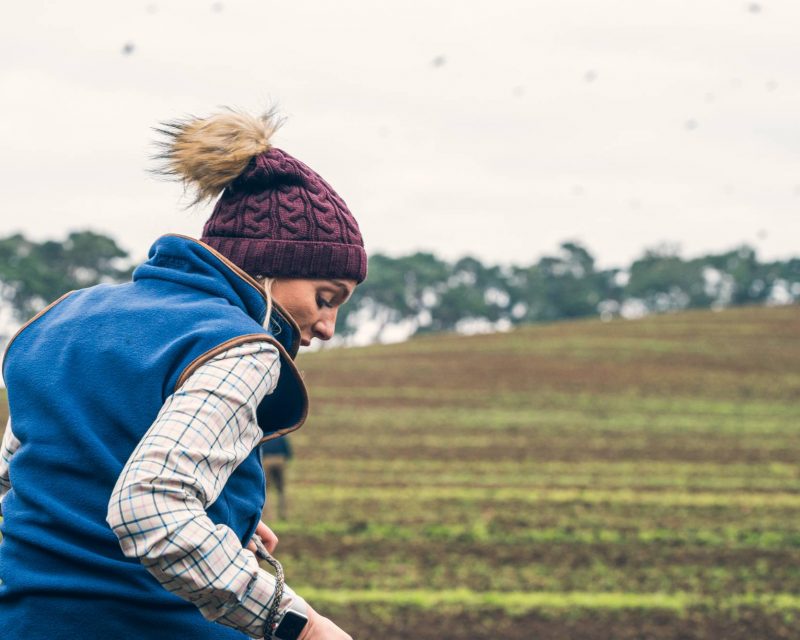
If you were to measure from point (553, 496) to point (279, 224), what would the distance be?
14.0 metres

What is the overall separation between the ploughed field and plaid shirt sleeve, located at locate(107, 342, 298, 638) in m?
6.39

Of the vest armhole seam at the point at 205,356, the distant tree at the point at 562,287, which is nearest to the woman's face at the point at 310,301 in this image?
the vest armhole seam at the point at 205,356

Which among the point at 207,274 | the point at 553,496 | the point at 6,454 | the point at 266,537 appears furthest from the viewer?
the point at 553,496

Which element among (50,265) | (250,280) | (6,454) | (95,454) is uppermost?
(250,280)

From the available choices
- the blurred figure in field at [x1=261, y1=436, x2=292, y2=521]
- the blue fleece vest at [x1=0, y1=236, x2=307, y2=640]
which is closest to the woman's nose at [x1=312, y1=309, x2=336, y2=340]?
the blue fleece vest at [x1=0, y1=236, x2=307, y2=640]

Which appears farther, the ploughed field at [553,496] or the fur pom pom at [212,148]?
the ploughed field at [553,496]

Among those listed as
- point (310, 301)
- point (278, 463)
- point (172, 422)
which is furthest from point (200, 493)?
point (278, 463)

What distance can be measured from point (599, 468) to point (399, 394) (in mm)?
12271

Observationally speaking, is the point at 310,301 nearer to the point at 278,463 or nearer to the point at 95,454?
the point at 95,454

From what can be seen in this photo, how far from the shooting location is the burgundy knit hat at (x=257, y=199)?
2.05 metres

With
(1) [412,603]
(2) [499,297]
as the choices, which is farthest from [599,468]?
(2) [499,297]

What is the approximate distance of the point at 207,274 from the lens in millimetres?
1953

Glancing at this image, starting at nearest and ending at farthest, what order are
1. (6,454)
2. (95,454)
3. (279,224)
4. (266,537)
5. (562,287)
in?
(95,454)
(279,224)
(6,454)
(266,537)
(562,287)

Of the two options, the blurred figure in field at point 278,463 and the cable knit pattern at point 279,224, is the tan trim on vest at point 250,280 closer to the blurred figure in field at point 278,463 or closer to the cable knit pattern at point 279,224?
the cable knit pattern at point 279,224
